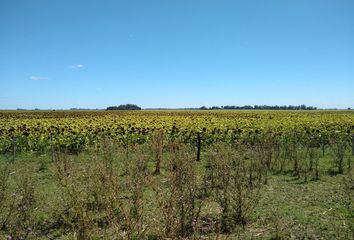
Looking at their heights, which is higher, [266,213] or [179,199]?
[179,199]

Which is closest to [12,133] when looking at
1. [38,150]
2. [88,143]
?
[38,150]

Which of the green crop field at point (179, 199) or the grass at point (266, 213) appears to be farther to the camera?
the grass at point (266, 213)

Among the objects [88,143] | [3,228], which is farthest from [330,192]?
[88,143]

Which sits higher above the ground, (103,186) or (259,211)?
(103,186)

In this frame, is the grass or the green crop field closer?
the green crop field

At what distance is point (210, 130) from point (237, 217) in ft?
45.9

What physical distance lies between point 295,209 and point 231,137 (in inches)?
477

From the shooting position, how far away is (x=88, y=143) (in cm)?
1830

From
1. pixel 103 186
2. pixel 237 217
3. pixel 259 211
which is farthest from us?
pixel 259 211

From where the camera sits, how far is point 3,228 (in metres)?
6.68

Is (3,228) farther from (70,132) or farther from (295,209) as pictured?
(70,132)

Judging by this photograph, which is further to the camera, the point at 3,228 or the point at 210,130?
the point at 210,130

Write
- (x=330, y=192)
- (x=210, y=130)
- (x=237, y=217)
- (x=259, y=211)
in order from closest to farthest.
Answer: (x=237, y=217) → (x=259, y=211) → (x=330, y=192) → (x=210, y=130)

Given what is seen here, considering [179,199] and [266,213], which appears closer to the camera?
[179,199]
